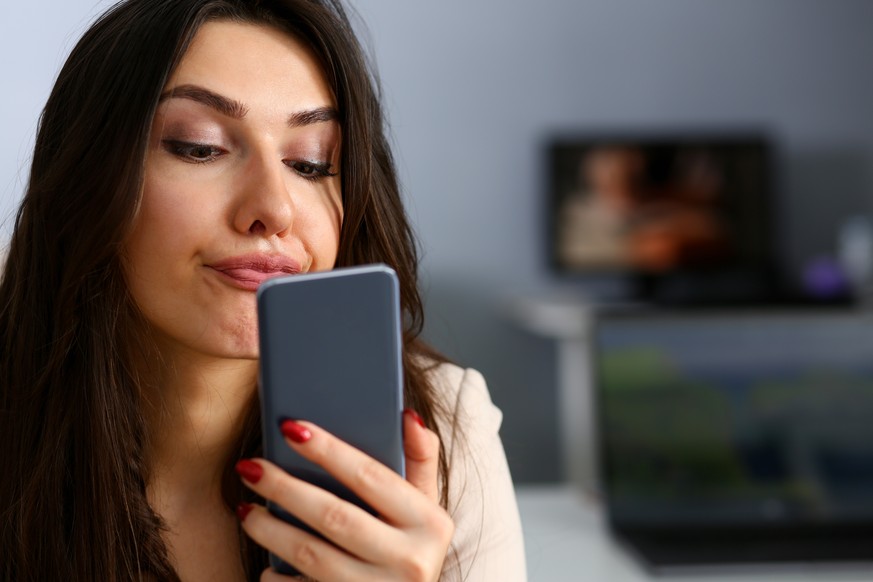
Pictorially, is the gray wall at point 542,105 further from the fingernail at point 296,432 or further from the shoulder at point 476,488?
the fingernail at point 296,432

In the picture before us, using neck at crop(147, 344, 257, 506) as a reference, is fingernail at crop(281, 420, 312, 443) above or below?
above

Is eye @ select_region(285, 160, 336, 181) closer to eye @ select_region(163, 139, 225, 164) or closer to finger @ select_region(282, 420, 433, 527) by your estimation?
eye @ select_region(163, 139, 225, 164)

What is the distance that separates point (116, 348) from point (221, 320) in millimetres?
139

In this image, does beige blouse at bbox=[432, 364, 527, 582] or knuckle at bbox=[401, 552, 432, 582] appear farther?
beige blouse at bbox=[432, 364, 527, 582]

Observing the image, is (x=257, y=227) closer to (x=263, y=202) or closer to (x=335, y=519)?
(x=263, y=202)

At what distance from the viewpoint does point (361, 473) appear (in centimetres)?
65

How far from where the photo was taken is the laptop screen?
5.24ft

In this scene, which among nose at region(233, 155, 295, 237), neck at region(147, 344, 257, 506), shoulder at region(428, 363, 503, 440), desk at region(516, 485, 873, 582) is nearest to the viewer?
nose at region(233, 155, 295, 237)

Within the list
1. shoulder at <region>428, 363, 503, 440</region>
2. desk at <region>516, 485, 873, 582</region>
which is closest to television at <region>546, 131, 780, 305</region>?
desk at <region>516, 485, 873, 582</region>

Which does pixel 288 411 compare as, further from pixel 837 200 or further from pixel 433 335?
pixel 837 200

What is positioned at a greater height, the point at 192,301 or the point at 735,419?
the point at 192,301

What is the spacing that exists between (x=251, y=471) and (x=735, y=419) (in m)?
1.14

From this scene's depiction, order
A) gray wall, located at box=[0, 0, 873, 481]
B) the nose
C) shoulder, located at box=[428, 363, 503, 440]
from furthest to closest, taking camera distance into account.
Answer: gray wall, located at box=[0, 0, 873, 481] → shoulder, located at box=[428, 363, 503, 440] → the nose

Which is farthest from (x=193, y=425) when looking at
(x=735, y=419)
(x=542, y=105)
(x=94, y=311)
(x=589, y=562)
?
(x=542, y=105)
